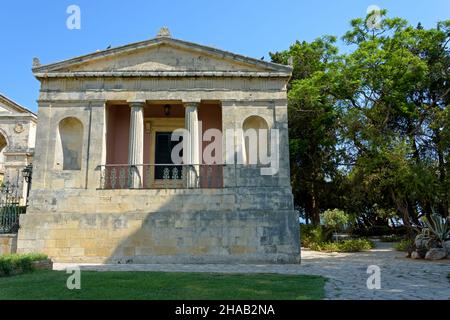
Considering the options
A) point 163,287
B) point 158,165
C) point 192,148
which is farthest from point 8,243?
point 163,287

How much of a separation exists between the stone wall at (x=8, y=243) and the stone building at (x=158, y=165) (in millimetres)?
311

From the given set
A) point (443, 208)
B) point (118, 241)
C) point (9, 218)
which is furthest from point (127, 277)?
point (443, 208)

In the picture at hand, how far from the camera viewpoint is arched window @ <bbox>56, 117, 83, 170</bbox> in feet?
52.2

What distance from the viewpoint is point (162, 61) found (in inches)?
633

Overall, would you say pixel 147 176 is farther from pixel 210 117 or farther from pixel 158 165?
pixel 210 117

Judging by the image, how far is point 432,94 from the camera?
21625 mm

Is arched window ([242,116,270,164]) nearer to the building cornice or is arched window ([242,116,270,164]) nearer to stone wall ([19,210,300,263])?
the building cornice

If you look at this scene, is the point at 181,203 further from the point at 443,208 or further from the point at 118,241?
the point at 443,208

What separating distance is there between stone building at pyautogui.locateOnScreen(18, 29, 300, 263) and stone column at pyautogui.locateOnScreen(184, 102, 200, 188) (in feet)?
0.12

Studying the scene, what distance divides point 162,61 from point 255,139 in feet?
15.4

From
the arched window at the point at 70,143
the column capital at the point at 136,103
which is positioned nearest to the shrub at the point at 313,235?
the column capital at the point at 136,103

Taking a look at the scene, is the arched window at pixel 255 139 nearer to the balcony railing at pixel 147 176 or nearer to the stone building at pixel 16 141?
the balcony railing at pixel 147 176

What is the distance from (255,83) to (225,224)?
5.53 meters

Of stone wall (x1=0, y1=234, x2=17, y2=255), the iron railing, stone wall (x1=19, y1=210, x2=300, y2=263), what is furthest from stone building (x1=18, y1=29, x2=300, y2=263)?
the iron railing
